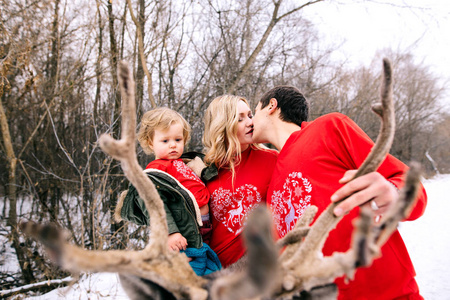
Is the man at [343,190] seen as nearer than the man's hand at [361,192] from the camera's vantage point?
No

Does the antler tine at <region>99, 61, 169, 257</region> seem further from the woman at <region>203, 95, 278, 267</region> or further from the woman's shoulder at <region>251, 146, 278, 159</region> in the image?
the woman's shoulder at <region>251, 146, 278, 159</region>

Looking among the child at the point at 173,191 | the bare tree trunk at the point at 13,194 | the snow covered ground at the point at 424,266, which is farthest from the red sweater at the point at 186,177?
the bare tree trunk at the point at 13,194

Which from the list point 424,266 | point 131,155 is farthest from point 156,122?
point 424,266

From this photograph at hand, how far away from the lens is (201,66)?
6.97 metres

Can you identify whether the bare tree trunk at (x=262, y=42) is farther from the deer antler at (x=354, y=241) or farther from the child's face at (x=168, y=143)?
the deer antler at (x=354, y=241)

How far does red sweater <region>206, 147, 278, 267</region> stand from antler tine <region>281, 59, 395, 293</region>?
1172mm

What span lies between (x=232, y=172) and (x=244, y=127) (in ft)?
1.53

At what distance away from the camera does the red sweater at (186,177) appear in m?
2.20

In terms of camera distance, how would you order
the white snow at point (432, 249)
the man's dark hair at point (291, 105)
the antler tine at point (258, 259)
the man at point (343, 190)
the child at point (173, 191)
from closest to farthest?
the antler tine at point (258, 259) → the man at point (343, 190) → the child at point (173, 191) → the man's dark hair at point (291, 105) → the white snow at point (432, 249)

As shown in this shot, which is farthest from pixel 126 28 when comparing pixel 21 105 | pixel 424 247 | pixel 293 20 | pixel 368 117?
pixel 368 117

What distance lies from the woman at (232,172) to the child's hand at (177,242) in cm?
37

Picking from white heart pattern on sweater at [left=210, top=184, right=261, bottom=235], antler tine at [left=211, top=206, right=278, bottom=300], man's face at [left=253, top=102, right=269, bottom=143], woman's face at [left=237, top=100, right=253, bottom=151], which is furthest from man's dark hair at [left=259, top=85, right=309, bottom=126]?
antler tine at [left=211, top=206, right=278, bottom=300]

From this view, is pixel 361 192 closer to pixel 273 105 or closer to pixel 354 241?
pixel 354 241

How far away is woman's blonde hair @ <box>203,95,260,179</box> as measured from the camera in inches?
93.2
